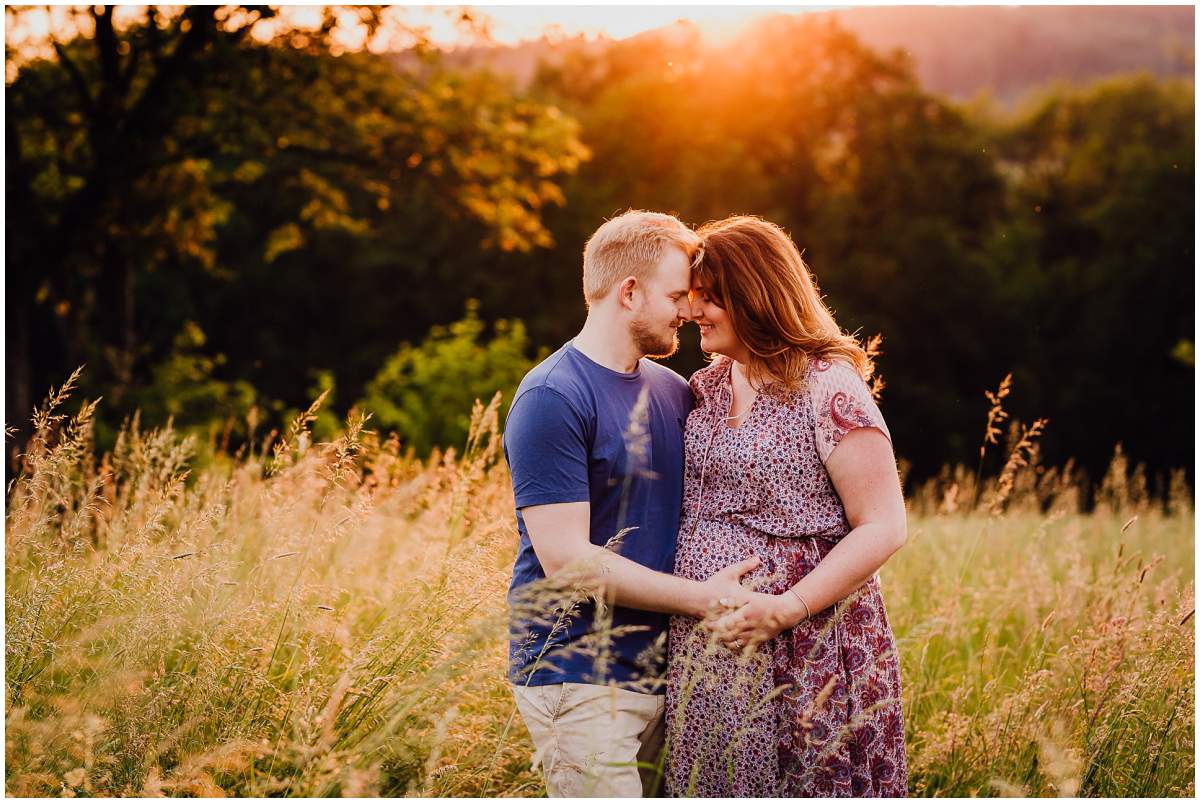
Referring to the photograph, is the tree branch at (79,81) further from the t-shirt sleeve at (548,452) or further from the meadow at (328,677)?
the t-shirt sleeve at (548,452)

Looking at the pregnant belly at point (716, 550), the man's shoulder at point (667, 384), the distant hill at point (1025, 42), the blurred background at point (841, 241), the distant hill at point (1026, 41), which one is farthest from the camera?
the distant hill at point (1026, 41)

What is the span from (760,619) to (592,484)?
0.59m

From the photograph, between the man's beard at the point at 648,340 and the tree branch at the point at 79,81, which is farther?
the tree branch at the point at 79,81

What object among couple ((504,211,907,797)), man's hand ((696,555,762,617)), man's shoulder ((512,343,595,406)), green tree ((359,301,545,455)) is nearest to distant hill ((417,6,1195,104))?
green tree ((359,301,545,455))

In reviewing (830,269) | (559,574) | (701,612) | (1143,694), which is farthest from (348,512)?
(830,269)

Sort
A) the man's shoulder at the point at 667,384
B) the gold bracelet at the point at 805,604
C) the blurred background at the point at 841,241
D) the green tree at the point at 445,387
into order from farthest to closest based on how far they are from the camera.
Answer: the blurred background at the point at 841,241
the green tree at the point at 445,387
the man's shoulder at the point at 667,384
the gold bracelet at the point at 805,604

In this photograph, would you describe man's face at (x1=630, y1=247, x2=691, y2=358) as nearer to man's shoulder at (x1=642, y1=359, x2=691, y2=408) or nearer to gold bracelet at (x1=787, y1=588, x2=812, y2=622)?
man's shoulder at (x1=642, y1=359, x2=691, y2=408)

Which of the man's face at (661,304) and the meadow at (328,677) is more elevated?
the man's face at (661,304)

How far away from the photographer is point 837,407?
2732 millimetres

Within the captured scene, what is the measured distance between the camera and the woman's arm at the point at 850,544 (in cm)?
261

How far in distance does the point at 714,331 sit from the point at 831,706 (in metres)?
1.13

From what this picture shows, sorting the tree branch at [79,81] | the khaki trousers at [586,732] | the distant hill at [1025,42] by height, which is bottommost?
the khaki trousers at [586,732]

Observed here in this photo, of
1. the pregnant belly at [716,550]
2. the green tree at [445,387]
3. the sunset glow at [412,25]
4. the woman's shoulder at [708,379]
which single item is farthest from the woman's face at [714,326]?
the green tree at [445,387]

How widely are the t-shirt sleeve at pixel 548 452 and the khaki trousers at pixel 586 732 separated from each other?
52 cm
